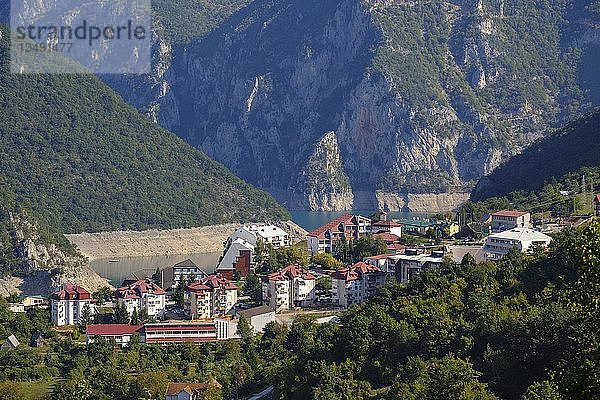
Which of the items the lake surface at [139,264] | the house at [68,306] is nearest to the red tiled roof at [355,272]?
the house at [68,306]

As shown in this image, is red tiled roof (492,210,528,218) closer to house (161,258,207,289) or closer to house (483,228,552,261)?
house (483,228,552,261)

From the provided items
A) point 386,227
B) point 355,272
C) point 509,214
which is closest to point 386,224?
point 386,227

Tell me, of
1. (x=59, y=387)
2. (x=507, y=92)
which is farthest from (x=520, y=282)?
(x=507, y=92)

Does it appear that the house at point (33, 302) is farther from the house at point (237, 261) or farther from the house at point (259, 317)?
the house at point (259, 317)

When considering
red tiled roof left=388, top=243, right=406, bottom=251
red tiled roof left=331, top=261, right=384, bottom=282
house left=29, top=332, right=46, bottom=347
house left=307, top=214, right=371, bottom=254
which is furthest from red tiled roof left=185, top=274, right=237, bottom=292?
house left=307, top=214, right=371, bottom=254

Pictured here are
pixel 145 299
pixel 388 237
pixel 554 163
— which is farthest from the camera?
pixel 554 163

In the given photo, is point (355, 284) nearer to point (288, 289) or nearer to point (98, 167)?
point (288, 289)
